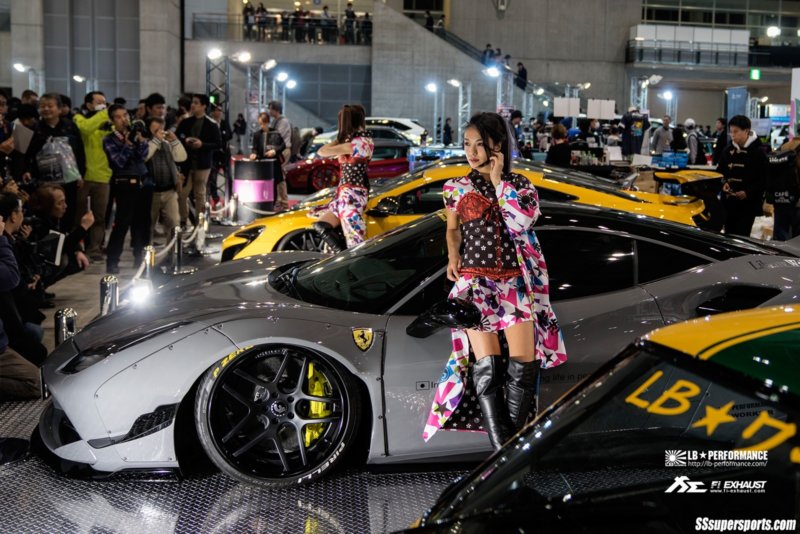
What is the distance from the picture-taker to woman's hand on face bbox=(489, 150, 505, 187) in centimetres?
407

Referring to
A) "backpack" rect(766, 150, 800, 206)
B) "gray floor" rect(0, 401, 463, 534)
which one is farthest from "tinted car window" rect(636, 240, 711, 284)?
"backpack" rect(766, 150, 800, 206)

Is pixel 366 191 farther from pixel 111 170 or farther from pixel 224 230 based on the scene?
pixel 224 230

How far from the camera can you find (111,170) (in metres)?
10.9

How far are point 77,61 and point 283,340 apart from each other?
3604 centimetres

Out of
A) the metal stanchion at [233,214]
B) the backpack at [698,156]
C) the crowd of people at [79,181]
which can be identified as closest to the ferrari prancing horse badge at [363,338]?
the crowd of people at [79,181]

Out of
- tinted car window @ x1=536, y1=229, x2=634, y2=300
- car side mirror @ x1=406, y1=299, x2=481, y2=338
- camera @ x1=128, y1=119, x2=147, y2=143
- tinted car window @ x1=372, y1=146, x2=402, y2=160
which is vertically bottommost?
car side mirror @ x1=406, y1=299, x2=481, y2=338

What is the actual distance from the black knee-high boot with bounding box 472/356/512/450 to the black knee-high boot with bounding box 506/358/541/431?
0.13 ft

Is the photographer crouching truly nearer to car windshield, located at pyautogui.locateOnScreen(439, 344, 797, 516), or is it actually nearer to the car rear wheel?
car windshield, located at pyautogui.locateOnScreen(439, 344, 797, 516)

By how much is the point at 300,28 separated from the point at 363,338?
36.3 meters

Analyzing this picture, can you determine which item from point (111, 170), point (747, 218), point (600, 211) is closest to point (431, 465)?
point (600, 211)

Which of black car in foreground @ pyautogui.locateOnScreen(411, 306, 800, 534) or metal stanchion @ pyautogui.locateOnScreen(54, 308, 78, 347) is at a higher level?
black car in foreground @ pyautogui.locateOnScreen(411, 306, 800, 534)


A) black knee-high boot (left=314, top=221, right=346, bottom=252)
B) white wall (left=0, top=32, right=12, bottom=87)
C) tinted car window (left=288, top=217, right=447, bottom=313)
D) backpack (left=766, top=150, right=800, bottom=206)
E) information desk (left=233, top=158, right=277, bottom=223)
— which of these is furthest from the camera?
white wall (left=0, top=32, right=12, bottom=87)

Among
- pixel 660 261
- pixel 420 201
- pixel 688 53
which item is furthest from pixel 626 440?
pixel 688 53

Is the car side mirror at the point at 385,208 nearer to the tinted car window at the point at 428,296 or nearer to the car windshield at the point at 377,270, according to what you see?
the car windshield at the point at 377,270
